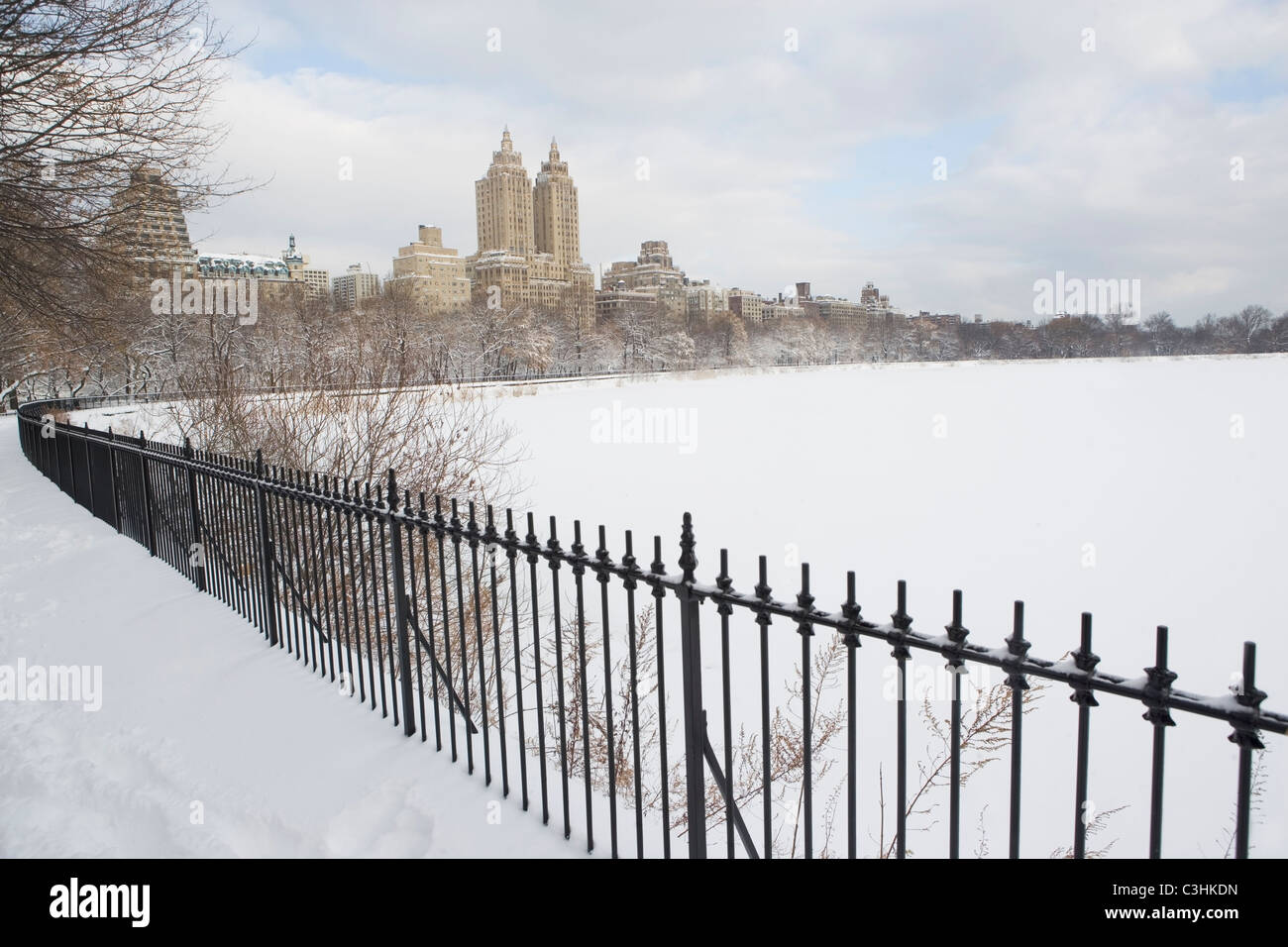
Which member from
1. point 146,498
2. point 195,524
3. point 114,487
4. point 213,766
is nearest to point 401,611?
point 213,766

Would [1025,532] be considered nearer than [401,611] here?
No

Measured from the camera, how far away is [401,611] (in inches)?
181

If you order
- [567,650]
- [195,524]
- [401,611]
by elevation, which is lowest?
[567,650]

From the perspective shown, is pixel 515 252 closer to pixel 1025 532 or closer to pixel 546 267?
pixel 546 267

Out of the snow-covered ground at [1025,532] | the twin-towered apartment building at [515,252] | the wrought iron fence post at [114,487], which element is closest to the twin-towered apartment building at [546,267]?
the twin-towered apartment building at [515,252]

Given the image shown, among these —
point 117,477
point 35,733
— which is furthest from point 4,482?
point 35,733

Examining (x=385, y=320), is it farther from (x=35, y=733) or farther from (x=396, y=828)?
(x=396, y=828)

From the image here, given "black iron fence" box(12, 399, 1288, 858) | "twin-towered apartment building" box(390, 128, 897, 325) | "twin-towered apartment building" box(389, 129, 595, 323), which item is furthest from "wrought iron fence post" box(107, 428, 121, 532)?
"twin-towered apartment building" box(390, 128, 897, 325)

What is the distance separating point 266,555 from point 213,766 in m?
2.14

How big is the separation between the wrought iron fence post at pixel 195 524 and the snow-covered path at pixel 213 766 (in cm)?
89

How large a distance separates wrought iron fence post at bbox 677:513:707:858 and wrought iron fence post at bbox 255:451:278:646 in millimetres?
4028

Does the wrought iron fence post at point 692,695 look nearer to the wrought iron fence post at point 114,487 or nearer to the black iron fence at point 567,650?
the black iron fence at point 567,650

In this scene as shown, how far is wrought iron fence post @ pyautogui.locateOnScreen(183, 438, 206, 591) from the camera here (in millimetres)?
7352

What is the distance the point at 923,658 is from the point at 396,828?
38.4 feet
